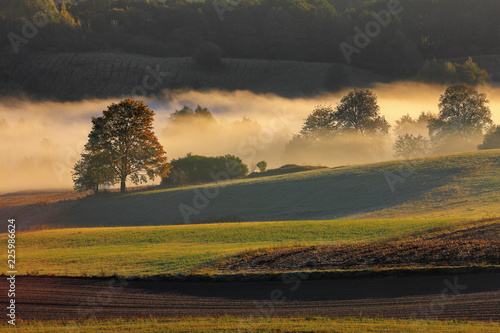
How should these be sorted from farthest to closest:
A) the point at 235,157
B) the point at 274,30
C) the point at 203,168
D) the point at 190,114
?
the point at 190,114 < the point at 274,30 < the point at 235,157 < the point at 203,168

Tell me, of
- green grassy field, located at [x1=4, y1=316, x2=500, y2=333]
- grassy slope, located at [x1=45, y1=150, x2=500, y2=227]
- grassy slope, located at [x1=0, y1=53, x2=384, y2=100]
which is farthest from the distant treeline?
green grassy field, located at [x1=4, y1=316, x2=500, y2=333]

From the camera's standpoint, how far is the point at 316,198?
206 feet

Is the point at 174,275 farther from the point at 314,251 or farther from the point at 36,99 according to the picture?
the point at 36,99

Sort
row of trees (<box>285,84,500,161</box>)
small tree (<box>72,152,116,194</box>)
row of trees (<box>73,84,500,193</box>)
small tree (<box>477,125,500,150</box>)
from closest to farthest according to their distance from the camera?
1. small tree (<box>72,152,116,194</box>)
2. row of trees (<box>73,84,500,193</box>)
3. small tree (<box>477,125,500,150</box>)
4. row of trees (<box>285,84,500,161</box>)

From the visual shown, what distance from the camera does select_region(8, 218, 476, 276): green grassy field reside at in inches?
1121

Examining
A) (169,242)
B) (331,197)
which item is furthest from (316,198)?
(169,242)

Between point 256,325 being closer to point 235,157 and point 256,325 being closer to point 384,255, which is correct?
point 384,255

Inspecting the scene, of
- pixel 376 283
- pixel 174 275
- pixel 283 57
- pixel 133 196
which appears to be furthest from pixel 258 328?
pixel 283 57

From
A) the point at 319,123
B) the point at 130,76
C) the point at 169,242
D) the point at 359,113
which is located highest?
the point at 130,76

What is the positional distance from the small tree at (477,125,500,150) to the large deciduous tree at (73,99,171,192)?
55.8 m

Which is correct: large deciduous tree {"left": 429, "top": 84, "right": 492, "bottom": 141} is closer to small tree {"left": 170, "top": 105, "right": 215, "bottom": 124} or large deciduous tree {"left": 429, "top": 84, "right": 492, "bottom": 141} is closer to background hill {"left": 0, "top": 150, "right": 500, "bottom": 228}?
background hill {"left": 0, "top": 150, "right": 500, "bottom": 228}

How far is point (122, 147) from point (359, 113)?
4835cm

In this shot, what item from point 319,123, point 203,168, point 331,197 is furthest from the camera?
point 319,123

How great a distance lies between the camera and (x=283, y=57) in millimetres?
124375
